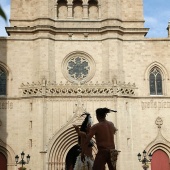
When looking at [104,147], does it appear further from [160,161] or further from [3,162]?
[160,161]

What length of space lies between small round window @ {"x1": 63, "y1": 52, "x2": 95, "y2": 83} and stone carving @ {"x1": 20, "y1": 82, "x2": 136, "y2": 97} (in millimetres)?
1728

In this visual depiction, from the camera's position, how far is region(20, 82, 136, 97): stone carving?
27969 millimetres

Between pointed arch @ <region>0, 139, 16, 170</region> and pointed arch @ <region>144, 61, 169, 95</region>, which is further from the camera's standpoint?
pointed arch @ <region>144, 61, 169, 95</region>

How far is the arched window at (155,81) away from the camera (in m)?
29.8

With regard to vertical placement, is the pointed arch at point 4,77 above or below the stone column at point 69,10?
below

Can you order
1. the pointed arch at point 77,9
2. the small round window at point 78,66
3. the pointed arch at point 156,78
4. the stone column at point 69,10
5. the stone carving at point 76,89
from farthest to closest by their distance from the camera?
1. the pointed arch at point 77,9
2. the stone column at point 69,10
3. the small round window at point 78,66
4. the pointed arch at point 156,78
5. the stone carving at point 76,89

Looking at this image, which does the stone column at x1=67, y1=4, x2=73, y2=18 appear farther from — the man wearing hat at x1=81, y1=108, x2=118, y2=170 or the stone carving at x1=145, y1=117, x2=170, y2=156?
the man wearing hat at x1=81, y1=108, x2=118, y2=170

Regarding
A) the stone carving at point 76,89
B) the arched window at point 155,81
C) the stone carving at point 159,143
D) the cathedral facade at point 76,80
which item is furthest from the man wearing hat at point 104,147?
the arched window at point 155,81

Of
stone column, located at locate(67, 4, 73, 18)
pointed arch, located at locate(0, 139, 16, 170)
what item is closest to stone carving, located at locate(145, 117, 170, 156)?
pointed arch, located at locate(0, 139, 16, 170)

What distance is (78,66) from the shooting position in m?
30.5

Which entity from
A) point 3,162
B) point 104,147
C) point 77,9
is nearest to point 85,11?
point 77,9

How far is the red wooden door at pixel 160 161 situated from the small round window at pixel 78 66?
739 cm

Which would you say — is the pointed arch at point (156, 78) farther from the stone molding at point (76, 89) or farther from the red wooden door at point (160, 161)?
the red wooden door at point (160, 161)

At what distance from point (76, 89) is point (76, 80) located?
1.85 metres
